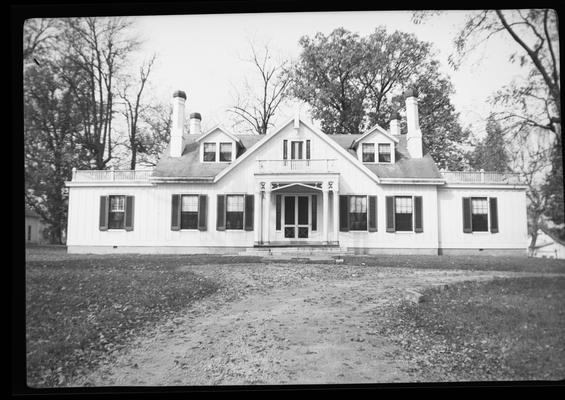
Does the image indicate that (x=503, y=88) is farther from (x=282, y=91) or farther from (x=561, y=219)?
(x=282, y=91)

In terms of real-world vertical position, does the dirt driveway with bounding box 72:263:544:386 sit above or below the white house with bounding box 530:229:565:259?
below

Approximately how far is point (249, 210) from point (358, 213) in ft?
5.19

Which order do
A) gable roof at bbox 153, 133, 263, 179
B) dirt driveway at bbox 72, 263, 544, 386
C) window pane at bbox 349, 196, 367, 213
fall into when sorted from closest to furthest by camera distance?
dirt driveway at bbox 72, 263, 544, 386, gable roof at bbox 153, 133, 263, 179, window pane at bbox 349, 196, 367, 213

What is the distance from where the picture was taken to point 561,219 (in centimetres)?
402

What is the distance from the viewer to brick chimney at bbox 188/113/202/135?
5008 millimetres

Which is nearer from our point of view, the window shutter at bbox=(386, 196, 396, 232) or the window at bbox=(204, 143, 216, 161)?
the window shutter at bbox=(386, 196, 396, 232)

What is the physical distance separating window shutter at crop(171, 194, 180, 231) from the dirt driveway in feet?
1.92

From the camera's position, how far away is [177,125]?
5.23 meters

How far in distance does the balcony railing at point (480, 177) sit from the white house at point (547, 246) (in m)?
0.67

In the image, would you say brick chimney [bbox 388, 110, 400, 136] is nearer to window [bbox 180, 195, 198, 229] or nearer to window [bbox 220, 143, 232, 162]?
window [bbox 220, 143, 232, 162]

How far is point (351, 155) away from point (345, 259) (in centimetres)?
162

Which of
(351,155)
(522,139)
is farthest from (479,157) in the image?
(351,155)

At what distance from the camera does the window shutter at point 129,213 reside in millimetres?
4715

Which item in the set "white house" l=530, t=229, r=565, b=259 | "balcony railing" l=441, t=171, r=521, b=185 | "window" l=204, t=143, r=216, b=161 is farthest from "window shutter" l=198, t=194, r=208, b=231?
"white house" l=530, t=229, r=565, b=259
